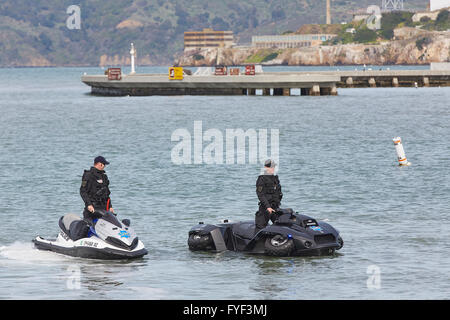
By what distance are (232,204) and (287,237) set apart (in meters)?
11.8

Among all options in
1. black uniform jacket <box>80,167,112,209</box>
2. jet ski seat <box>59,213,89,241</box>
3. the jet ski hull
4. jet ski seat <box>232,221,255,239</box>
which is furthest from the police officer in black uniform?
jet ski seat <box>59,213,89,241</box>

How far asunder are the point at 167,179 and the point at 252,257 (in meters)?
20.0

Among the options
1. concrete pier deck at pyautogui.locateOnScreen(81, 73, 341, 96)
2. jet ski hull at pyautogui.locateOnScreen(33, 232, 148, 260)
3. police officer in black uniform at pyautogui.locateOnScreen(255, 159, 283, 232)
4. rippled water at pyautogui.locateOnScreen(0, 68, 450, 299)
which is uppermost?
concrete pier deck at pyautogui.locateOnScreen(81, 73, 341, 96)

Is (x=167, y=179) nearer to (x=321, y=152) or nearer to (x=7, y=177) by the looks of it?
(x=7, y=177)

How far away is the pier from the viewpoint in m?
113

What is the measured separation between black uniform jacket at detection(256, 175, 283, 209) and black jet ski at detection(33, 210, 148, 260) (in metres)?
3.05

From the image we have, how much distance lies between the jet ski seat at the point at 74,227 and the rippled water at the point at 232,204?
0.67m

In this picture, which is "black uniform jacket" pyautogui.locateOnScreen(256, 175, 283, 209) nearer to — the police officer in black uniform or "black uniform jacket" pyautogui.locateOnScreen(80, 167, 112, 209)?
the police officer in black uniform

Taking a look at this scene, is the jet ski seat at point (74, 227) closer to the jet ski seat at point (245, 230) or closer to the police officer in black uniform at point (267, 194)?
the jet ski seat at point (245, 230)

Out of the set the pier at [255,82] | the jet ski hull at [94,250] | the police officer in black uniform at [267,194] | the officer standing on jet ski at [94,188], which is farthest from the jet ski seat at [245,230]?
the pier at [255,82]

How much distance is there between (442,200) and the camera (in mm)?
32719

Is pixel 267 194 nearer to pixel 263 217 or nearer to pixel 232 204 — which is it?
pixel 263 217

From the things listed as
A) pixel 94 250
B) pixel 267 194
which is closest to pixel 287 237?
pixel 267 194

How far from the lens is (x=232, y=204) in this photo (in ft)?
106
